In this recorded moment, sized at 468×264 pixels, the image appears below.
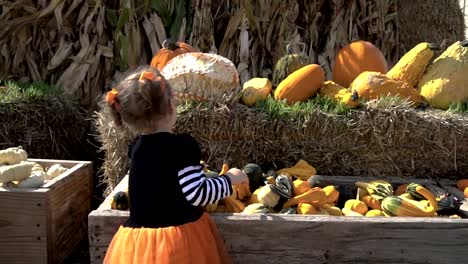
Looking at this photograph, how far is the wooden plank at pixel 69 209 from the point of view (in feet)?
9.93

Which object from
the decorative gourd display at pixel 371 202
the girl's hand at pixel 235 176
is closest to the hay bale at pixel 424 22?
the decorative gourd display at pixel 371 202

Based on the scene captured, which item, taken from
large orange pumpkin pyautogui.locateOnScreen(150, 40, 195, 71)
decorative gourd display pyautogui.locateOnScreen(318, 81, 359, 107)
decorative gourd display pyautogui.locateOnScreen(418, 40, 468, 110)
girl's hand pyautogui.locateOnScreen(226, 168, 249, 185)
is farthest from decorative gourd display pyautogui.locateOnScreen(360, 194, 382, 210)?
large orange pumpkin pyautogui.locateOnScreen(150, 40, 195, 71)

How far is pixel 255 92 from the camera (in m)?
3.49

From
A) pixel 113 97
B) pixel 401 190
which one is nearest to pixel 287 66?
pixel 401 190

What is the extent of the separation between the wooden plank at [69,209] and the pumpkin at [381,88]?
1.71 metres

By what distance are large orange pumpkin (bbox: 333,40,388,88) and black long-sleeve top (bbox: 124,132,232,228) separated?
1.95 metres

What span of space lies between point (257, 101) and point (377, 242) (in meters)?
1.19

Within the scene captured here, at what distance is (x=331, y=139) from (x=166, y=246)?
1.45 m

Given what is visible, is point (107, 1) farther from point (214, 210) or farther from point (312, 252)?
point (312, 252)

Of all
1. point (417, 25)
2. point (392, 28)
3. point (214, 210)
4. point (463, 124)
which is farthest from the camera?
Result: point (417, 25)

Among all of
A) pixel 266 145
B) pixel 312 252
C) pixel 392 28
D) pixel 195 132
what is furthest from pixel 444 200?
pixel 392 28

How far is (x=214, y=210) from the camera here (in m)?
2.82

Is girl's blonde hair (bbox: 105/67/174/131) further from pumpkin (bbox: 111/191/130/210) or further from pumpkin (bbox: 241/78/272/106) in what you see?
pumpkin (bbox: 241/78/272/106)

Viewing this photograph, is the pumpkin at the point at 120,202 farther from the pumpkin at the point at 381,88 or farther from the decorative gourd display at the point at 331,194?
the pumpkin at the point at 381,88
